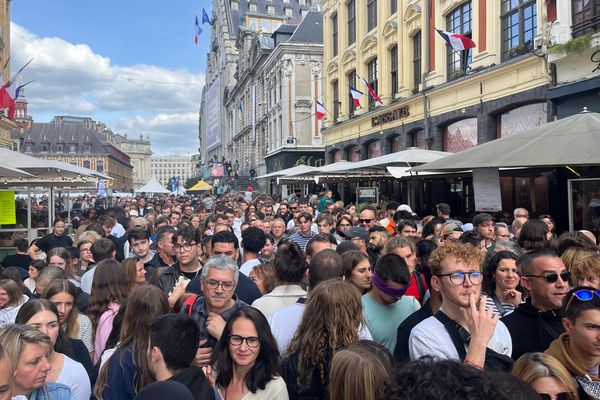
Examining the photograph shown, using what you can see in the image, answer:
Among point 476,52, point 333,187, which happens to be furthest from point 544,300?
point 333,187

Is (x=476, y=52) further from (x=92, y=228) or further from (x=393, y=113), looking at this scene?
(x=92, y=228)

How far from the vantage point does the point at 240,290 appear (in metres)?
4.88

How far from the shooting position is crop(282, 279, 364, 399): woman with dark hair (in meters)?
3.04

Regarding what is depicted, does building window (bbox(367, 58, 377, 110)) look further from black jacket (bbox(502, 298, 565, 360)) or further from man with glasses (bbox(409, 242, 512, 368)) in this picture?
man with glasses (bbox(409, 242, 512, 368))

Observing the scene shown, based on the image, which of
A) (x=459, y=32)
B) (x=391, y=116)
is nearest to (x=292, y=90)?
(x=391, y=116)

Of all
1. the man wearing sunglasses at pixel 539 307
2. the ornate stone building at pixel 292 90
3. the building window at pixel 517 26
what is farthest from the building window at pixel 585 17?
the ornate stone building at pixel 292 90

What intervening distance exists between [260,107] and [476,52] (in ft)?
132

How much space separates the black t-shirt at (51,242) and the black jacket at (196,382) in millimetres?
6930

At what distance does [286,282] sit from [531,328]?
6.45 ft

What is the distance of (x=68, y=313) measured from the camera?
14.0 ft

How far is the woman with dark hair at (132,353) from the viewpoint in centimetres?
304

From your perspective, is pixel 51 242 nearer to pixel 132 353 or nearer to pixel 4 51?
pixel 132 353

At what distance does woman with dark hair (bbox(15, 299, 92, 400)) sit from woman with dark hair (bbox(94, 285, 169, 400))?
151 mm

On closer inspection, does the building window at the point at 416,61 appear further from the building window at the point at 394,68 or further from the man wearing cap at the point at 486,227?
the man wearing cap at the point at 486,227
